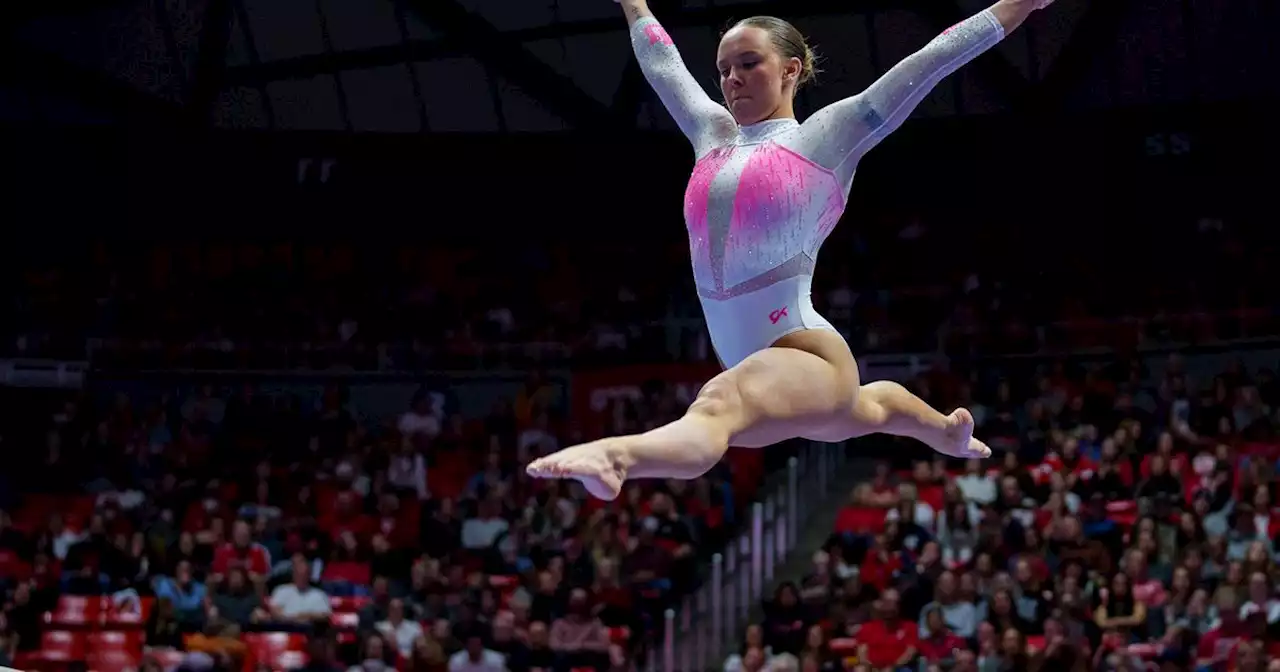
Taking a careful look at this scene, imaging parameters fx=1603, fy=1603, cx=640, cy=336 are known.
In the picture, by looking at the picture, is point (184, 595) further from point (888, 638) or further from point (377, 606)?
point (888, 638)

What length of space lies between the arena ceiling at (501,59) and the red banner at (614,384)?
2.88 m

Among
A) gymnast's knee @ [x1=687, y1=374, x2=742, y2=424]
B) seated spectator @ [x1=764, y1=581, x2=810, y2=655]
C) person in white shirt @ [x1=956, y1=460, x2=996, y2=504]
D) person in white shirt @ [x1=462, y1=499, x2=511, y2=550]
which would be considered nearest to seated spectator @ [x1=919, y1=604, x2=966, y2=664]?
seated spectator @ [x1=764, y1=581, x2=810, y2=655]

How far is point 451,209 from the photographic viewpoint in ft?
57.9

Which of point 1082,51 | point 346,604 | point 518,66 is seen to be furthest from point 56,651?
point 1082,51

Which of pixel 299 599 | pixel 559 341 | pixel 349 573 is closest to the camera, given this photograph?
pixel 299 599

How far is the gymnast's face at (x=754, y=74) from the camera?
4312 mm

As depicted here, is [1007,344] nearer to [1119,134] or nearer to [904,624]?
[1119,134]

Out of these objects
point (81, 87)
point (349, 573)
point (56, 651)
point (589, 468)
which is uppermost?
point (81, 87)

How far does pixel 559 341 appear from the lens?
1612cm

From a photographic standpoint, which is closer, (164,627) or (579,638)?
(579,638)

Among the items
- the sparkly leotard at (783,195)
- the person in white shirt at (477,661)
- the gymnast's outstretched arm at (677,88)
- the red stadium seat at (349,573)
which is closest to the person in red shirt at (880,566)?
the person in white shirt at (477,661)

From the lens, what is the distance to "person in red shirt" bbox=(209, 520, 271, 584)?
1205 cm

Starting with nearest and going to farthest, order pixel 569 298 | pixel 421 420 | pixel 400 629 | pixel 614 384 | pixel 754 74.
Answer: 1. pixel 754 74
2. pixel 400 629
3. pixel 421 420
4. pixel 614 384
5. pixel 569 298

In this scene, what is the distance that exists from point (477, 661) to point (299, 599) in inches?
66.1
